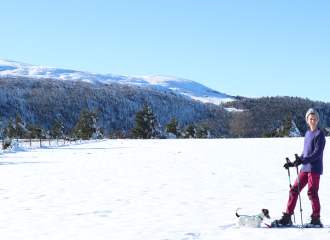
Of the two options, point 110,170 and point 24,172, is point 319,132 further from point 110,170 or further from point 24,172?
point 24,172

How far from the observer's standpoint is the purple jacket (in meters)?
4.64

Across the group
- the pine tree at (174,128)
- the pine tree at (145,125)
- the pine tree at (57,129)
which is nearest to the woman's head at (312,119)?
the pine tree at (145,125)

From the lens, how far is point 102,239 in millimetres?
4387

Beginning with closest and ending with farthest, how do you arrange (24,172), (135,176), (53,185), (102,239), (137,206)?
(102,239), (137,206), (53,185), (135,176), (24,172)

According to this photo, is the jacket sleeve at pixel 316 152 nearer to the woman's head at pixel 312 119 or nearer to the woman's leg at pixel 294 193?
the woman's head at pixel 312 119

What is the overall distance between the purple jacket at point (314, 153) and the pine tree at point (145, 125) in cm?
5859

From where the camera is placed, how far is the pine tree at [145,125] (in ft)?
208

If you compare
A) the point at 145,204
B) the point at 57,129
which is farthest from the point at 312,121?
the point at 57,129

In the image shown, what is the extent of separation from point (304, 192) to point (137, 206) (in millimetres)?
4081

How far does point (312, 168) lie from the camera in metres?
4.69

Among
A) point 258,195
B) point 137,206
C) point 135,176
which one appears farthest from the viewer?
point 135,176

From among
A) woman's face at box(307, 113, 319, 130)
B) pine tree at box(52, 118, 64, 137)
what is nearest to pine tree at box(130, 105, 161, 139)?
pine tree at box(52, 118, 64, 137)

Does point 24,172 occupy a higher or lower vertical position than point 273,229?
lower

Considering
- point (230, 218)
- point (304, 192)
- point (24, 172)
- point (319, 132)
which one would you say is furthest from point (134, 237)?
point (24, 172)
